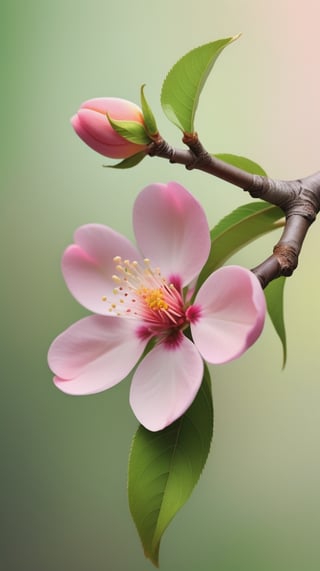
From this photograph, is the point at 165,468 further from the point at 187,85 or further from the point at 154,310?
the point at 187,85

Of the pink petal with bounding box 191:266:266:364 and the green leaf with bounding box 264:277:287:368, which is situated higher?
the pink petal with bounding box 191:266:266:364

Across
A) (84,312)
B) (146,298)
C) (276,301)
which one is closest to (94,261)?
(146,298)

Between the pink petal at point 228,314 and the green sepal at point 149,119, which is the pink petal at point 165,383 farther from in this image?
the green sepal at point 149,119

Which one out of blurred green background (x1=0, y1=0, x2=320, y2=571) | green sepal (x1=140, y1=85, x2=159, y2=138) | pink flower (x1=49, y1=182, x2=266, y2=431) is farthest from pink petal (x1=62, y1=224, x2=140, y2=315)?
blurred green background (x1=0, y1=0, x2=320, y2=571)

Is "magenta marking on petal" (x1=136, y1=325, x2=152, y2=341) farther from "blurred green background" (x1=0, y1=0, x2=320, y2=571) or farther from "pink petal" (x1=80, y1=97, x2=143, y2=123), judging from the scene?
"blurred green background" (x1=0, y1=0, x2=320, y2=571)

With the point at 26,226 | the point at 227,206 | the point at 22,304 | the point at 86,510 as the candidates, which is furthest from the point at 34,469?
the point at 227,206

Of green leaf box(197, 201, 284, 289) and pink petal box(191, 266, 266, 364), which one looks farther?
green leaf box(197, 201, 284, 289)

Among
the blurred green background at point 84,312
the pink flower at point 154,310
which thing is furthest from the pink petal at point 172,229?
the blurred green background at point 84,312
